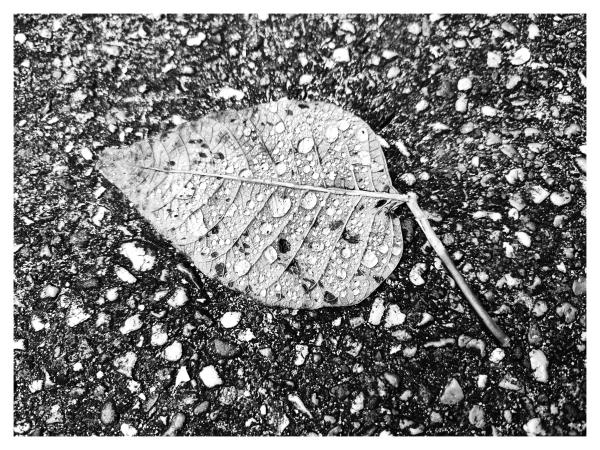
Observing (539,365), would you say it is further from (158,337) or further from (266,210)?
(158,337)

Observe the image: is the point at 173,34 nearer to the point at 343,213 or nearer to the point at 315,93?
the point at 315,93

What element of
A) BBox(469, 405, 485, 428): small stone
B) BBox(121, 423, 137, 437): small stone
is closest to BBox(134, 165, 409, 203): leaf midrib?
BBox(469, 405, 485, 428): small stone

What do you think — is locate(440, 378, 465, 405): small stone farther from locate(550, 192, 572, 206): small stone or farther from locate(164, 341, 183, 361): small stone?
locate(164, 341, 183, 361): small stone

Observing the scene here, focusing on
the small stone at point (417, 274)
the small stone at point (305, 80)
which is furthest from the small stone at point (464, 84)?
the small stone at point (417, 274)

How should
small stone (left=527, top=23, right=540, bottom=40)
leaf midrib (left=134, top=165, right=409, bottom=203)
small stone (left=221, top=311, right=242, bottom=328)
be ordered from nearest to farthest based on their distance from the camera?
leaf midrib (left=134, top=165, right=409, bottom=203) < small stone (left=221, top=311, right=242, bottom=328) < small stone (left=527, top=23, right=540, bottom=40)

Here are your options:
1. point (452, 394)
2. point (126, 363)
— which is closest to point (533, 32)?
point (452, 394)
